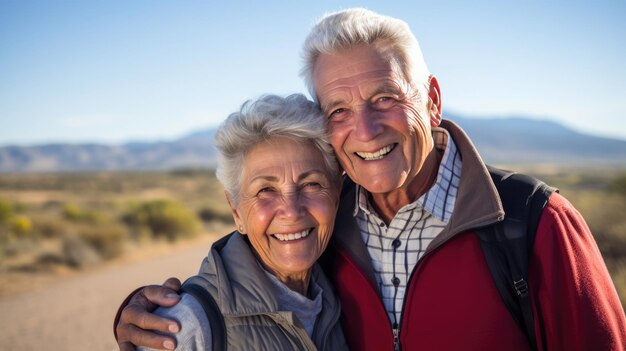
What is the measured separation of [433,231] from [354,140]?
25.1 inches

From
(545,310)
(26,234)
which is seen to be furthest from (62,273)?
(545,310)

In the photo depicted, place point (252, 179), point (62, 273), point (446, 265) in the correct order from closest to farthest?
point (446, 265) → point (252, 179) → point (62, 273)

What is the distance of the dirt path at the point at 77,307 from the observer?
7984mm

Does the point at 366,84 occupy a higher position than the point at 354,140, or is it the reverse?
the point at 366,84

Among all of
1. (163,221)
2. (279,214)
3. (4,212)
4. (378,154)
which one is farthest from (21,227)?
(378,154)

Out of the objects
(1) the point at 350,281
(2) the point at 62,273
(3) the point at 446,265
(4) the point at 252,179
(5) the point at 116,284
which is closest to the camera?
(3) the point at 446,265

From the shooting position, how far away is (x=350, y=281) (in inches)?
106

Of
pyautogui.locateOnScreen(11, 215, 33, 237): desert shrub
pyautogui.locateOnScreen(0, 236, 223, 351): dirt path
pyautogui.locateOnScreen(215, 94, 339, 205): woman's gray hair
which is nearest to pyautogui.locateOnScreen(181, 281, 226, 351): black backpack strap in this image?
pyautogui.locateOnScreen(215, 94, 339, 205): woman's gray hair

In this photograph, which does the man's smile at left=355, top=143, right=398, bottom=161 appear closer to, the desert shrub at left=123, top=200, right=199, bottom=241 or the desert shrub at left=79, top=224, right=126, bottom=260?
the desert shrub at left=79, top=224, right=126, bottom=260

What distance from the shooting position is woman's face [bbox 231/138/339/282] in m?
2.50

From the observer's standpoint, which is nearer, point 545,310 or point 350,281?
point 545,310

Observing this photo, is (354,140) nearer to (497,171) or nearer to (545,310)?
(497,171)

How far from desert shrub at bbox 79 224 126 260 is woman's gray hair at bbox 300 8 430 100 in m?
13.3

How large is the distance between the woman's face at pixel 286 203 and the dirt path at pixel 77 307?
620 cm
